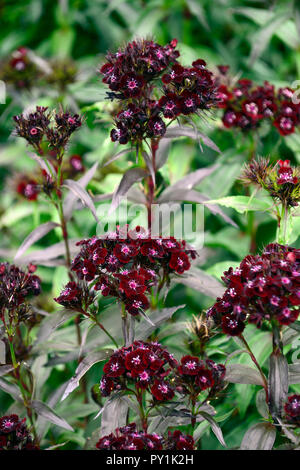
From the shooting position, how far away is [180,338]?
1841 millimetres

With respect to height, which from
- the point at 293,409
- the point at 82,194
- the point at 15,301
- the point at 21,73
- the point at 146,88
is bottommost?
the point at 293,409

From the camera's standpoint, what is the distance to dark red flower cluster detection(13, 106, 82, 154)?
1596 mm

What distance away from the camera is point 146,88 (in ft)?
5.12

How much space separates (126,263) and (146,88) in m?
0.50

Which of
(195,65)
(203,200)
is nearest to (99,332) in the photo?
(203,200)

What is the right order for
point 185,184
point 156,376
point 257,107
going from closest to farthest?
point 156,376 → point 185,184 → point 257,107

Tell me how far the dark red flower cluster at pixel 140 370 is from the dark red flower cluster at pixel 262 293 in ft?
0.57

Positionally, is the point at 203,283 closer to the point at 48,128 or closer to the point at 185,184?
the point at 185,184

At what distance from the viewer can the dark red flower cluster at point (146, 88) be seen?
4.90 feet

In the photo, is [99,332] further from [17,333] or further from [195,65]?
[195,65]

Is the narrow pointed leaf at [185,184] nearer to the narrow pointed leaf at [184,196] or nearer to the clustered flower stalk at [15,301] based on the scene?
the narrow pointed leaf at [184,196]

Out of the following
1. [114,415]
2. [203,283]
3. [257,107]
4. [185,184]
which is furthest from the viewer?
[257,107]

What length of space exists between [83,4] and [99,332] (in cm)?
264

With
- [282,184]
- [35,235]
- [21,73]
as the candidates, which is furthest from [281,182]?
[21,73]
